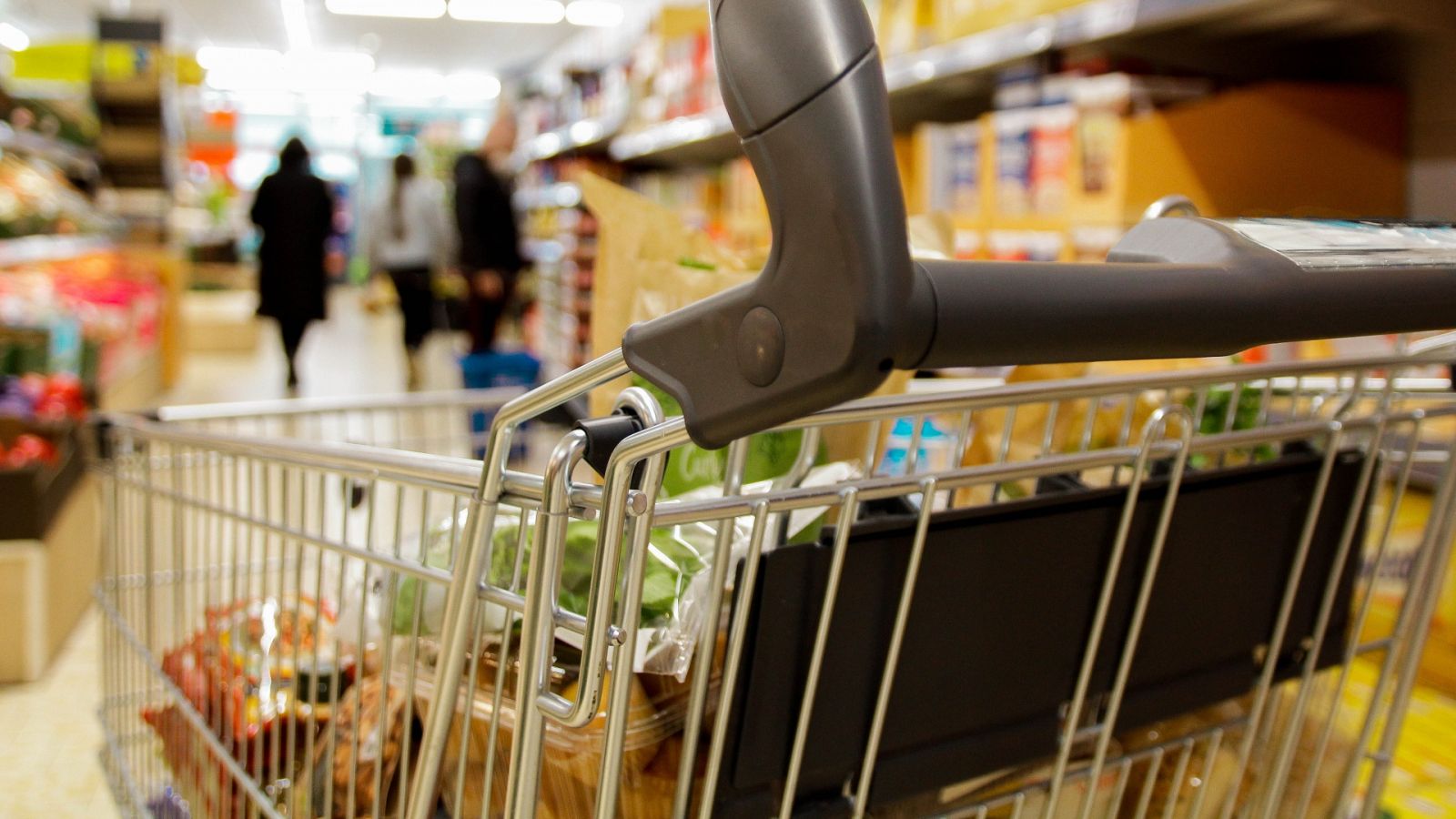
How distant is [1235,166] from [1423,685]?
3.90 ft

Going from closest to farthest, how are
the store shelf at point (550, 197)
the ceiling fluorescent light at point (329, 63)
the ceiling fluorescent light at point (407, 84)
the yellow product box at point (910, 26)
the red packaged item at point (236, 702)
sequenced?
the red packaged item at point (236, 702) → the yellow product box at point (910, 26) → the store shelf at point (550, 197) → the ceiling fluorescent light at point (329, 63) → the ceiling fluorescent light at point (407, 84)

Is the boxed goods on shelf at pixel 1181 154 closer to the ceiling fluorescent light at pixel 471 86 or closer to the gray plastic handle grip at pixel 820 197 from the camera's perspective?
the gray plastic handle grip at pixel 820 197

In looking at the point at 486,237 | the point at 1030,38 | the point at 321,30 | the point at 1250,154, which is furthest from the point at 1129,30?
the point at 321,30

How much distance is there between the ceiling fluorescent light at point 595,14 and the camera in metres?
11.6

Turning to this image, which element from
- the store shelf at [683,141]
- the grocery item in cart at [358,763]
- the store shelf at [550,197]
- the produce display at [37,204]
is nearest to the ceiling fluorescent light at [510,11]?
the store shelf at [550,197]

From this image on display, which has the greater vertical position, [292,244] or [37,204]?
[37,204]

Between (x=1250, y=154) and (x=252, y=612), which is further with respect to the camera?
(x=1250, y=154)

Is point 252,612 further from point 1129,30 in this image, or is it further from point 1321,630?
point 1129,30

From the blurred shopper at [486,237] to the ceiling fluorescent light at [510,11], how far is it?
5.13m

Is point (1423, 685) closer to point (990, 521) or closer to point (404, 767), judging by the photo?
point (990, 521)

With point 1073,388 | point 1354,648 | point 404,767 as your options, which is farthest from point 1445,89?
point 404,767

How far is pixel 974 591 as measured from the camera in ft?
2.65

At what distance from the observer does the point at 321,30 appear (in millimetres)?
14086

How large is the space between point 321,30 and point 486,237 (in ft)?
28.2
